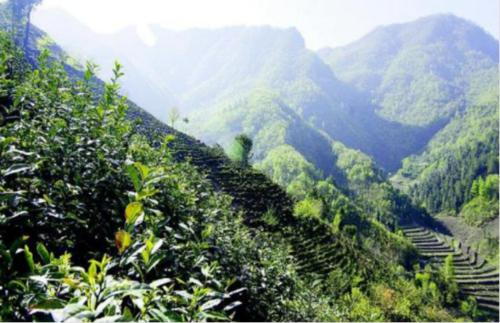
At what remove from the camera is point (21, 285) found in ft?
3.58

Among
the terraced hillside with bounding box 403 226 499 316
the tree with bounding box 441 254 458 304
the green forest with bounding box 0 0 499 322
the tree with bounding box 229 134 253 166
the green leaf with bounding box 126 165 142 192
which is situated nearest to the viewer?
the green forest with bounding box 0 0 499 322

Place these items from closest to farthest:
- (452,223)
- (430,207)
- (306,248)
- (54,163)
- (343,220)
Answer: (54,163), (306,248), (343,220), (452,223), (430,207)

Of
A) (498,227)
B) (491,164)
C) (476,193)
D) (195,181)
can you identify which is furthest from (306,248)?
(491,164)

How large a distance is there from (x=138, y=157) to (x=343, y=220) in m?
56.5

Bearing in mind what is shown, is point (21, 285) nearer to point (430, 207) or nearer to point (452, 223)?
point (452, 223)

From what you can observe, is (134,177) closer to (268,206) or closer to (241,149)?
(268,206)

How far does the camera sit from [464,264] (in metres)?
65.2

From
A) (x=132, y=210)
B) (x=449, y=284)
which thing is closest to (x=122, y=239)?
(x=132, y=210)

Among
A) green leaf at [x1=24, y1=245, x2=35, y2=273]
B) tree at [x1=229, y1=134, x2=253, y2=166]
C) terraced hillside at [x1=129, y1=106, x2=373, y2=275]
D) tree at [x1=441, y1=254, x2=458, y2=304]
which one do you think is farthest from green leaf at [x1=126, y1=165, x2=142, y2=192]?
tree at [x1=441, y1=254, x2=458, y2=304]

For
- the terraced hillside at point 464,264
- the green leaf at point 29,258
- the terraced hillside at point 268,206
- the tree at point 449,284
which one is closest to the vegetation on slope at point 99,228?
the green leaf at point 29,258

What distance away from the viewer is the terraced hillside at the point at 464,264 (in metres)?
52.7

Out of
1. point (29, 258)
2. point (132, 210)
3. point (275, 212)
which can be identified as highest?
point (132, 210)

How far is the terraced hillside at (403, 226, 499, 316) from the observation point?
52.7 m

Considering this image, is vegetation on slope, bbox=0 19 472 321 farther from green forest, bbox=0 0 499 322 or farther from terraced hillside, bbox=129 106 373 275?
terraced hillside, bbox=129 106 373 275
